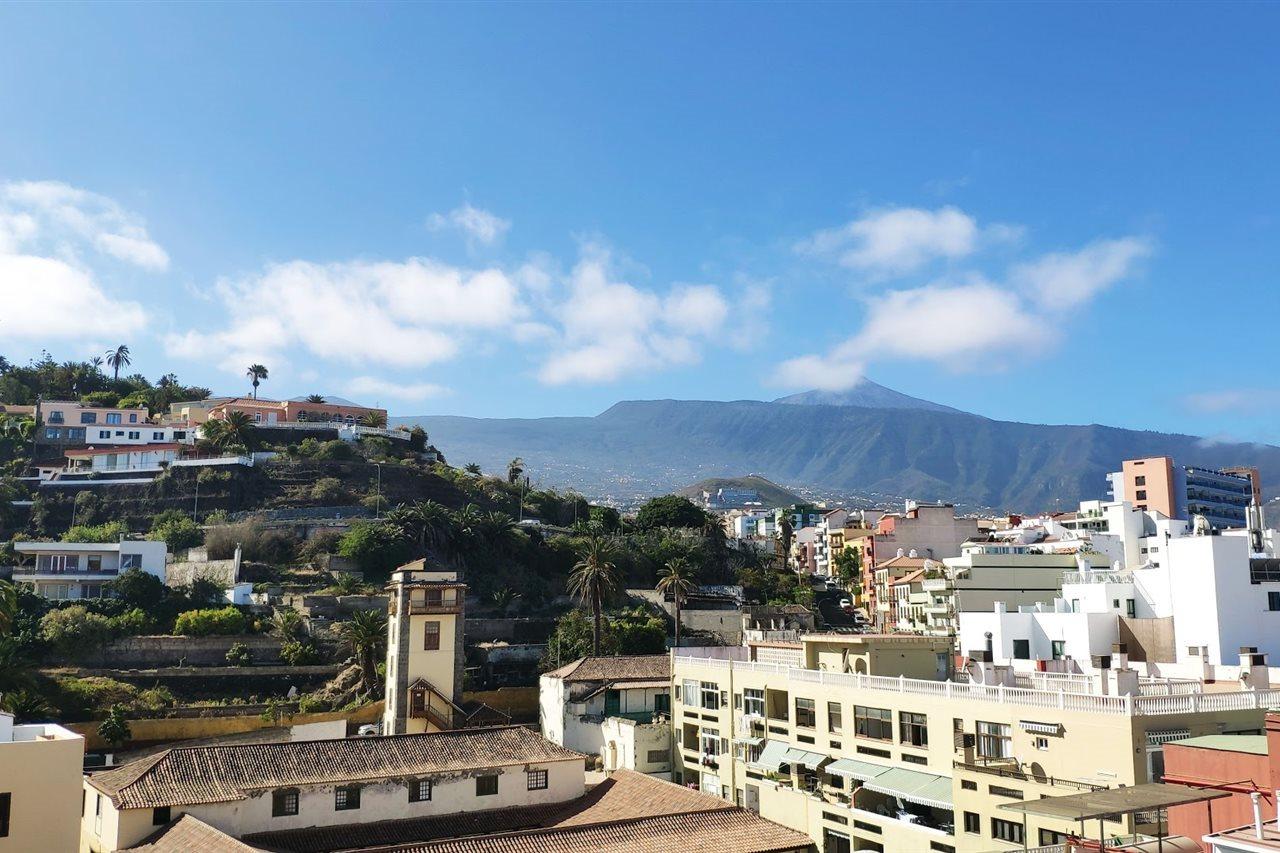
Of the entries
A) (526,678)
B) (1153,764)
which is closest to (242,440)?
(526,678)

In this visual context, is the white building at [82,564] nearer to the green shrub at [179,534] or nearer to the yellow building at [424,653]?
the green shrub at [179,534]

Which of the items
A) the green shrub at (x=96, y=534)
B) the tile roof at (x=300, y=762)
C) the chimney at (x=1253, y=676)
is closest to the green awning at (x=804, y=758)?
the tile roof at (x=300, y=762)

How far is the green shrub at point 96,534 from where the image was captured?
7481 cm

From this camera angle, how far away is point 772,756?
38438 mm

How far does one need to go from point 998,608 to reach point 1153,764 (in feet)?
→ 82.1

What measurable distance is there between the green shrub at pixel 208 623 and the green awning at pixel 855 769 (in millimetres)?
41099

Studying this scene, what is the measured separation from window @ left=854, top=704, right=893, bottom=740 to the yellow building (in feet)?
69.9

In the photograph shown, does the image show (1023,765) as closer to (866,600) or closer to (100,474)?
(866,600)

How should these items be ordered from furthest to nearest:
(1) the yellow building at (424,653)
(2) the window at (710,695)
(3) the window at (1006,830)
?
1. (1) the yellow building at (424,653)
2. (2) the window at (710,695)
3. (3) the window at (1006,830)

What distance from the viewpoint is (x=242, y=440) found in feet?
308

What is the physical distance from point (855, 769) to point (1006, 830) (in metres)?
6.88

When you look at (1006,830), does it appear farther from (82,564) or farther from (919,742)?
(82,564)

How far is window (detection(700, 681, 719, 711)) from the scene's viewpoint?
1721 inches

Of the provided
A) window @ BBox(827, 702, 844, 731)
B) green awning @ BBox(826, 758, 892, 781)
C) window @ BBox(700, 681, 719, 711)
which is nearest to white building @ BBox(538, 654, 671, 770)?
window @ BBox(700, 681, 719, 711)
